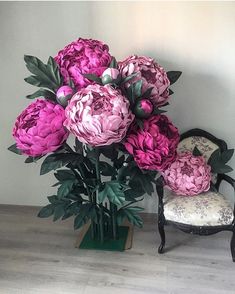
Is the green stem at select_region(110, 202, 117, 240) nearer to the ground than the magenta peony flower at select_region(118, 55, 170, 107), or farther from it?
nearer to the ground

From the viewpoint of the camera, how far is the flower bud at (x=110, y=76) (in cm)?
152

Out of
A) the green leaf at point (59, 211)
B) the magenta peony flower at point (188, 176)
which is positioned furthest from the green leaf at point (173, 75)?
the green leaf at point (59, 211)

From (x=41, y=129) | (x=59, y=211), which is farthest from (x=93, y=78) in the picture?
(x=59, y=211)

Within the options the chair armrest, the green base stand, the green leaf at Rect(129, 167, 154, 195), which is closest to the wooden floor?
the green base stand

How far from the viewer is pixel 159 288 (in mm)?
1811

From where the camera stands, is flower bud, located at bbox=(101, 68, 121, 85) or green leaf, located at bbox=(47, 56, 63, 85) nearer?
flower bud, located at bbox=(101, 68, 121, 85)

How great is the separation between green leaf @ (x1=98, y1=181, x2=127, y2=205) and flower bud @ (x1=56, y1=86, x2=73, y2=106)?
54 centimetres

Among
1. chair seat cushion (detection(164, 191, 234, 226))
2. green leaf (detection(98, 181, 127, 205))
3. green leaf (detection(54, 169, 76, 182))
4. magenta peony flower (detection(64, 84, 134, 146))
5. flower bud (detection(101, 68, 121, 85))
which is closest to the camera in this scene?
magenta peony flower (detection(64, 84, 134, 146))

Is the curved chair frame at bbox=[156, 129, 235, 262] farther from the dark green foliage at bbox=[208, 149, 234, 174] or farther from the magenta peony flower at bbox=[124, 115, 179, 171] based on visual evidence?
the magenta peony flower at bbox=[124, 115, 179, 171]

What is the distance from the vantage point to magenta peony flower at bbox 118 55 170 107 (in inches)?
63.6

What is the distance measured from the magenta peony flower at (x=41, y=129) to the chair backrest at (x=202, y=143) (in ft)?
3.02

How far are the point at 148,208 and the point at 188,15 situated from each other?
143cm

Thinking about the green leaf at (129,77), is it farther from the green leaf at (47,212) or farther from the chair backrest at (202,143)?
the green leaf at (47,212)

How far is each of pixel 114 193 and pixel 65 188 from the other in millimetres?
323
